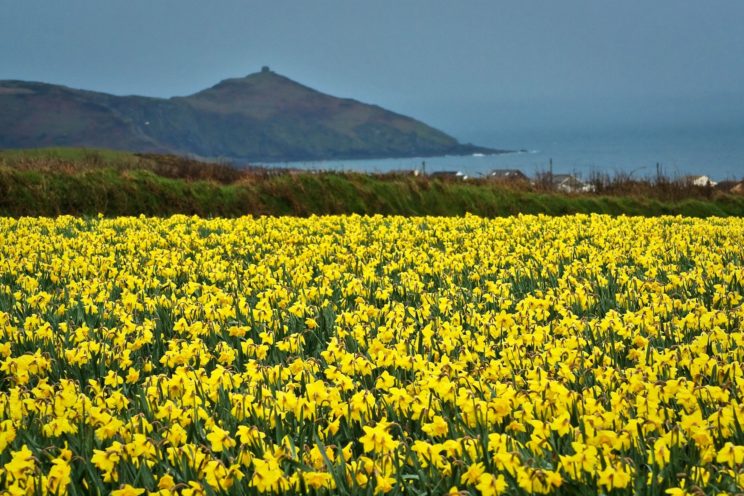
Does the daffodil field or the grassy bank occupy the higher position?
the grassy bank

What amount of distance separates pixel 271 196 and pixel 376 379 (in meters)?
16.8

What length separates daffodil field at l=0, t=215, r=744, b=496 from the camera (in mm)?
2961

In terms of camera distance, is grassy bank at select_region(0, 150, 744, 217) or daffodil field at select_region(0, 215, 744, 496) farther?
grassy bank at select_region(0, 150, 744, 217)

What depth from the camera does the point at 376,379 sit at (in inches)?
175

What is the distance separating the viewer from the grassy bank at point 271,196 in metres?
18.7

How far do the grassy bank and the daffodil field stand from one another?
31.7ft

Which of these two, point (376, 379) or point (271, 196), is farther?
point (271, 196)

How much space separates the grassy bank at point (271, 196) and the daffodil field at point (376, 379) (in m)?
9.66

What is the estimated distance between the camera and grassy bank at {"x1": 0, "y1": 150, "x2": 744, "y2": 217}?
61.2 feet

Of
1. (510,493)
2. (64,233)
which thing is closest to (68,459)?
(510,493)

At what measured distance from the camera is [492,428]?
3.54 metres

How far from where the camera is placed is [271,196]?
20844 millimetres

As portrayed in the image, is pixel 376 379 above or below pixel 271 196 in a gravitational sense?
below

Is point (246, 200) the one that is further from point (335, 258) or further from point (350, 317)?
point (350, 317)
